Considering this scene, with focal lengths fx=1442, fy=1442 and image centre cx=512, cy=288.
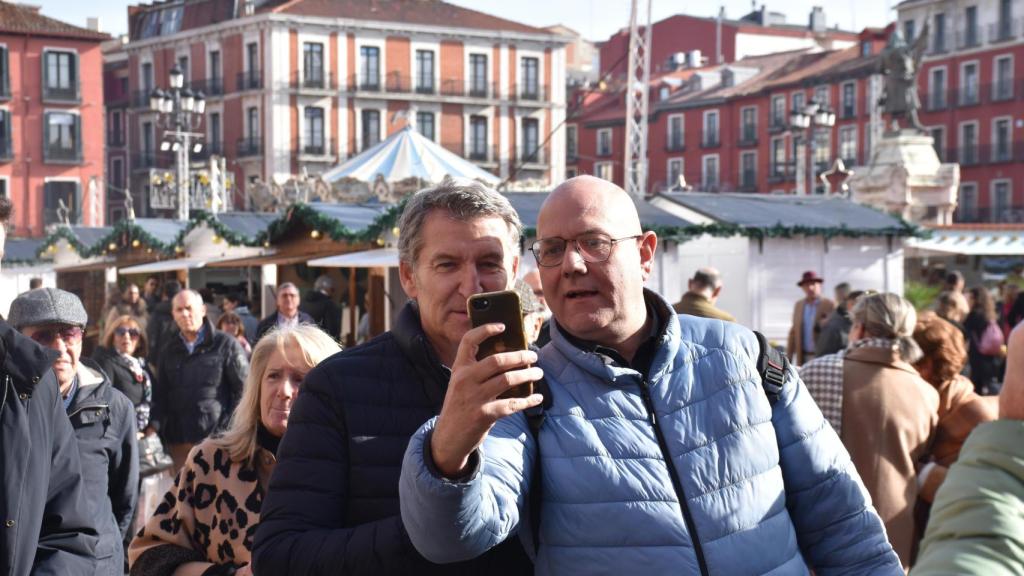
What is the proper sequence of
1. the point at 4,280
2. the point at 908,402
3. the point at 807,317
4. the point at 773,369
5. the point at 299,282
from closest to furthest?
the point at 773,369, the point at 908,402, the point at 807,317, the point at 299,282, the point at 4,280

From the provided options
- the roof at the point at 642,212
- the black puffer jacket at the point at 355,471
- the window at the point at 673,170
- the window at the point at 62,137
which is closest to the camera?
the black puffer jacket at the point at 355,471

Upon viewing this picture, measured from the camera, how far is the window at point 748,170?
2453 inches

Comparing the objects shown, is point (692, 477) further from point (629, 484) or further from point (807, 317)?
point (807, 317)

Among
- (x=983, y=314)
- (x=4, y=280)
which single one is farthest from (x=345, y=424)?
(x=4, y=280)

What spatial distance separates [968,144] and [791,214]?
41683 mm

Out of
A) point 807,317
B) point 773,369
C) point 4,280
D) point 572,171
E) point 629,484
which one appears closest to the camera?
point 629,484

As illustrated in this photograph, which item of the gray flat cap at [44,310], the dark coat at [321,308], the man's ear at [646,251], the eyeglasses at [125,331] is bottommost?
the dark coat at [321,308]

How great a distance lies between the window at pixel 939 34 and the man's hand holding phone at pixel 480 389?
59.0 metres

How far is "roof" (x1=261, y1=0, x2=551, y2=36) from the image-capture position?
5938 cm

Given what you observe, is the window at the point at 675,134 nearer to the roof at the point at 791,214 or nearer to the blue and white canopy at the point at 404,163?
the blue and white canopy at the point at 404,163

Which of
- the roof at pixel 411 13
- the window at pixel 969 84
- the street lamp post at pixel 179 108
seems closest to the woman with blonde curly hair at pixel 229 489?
the street lamp post at pixel 179 108

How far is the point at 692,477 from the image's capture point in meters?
2.56

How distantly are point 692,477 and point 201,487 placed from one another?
169cm

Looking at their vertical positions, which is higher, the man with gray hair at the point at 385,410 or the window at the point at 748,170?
the window at the point at 748,170
